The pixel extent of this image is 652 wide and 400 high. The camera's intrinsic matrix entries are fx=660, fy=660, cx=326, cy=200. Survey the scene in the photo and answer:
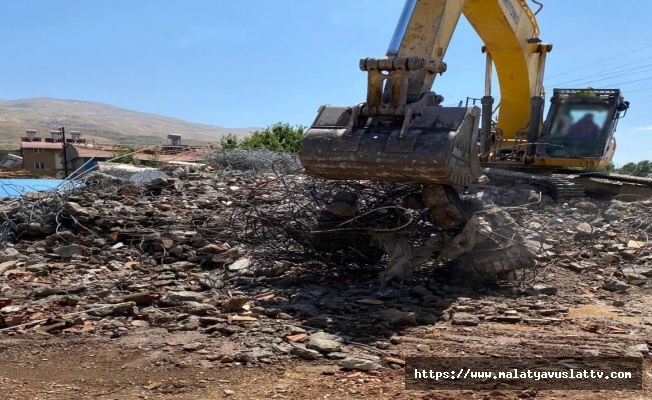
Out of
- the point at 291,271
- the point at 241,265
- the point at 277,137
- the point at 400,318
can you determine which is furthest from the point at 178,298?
the point at 277,137

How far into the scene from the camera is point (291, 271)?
6.02m

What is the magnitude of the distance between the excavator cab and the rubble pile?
2.82 m

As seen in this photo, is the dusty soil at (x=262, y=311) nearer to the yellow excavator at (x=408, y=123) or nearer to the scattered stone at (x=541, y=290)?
the scattered stone at (x=541, y=290)

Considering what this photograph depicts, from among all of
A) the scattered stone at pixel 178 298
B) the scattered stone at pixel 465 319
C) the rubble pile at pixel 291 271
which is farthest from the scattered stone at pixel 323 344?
the scattered stone at pixel 178 298

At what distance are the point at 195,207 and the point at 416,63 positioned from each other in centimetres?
434

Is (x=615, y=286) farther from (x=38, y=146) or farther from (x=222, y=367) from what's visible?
(x=38, y=146)

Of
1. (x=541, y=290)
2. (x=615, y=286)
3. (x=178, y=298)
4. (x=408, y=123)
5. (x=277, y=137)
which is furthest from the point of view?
(x=277, y=137)

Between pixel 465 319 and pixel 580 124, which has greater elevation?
pixel 580 124

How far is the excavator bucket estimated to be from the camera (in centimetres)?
488

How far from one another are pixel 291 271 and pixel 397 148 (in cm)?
173

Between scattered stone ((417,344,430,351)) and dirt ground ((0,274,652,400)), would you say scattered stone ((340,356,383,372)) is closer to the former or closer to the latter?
dirt ground ((0,274,652,400))

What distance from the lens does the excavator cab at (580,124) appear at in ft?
35.4

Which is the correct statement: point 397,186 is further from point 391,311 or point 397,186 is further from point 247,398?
point 247,398

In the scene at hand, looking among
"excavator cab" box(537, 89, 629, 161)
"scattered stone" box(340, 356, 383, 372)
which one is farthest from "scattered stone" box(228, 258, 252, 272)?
"excavator cab" box(537, 89, 629, 161)
